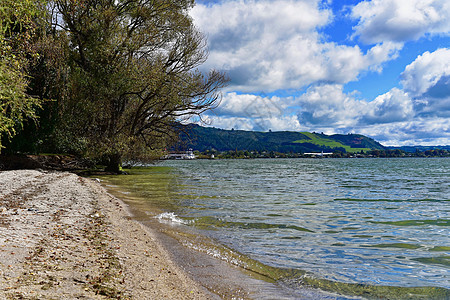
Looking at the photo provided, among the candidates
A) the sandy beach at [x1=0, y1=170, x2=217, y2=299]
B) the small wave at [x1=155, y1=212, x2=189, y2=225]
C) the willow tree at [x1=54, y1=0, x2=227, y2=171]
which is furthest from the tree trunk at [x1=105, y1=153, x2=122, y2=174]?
the sandy beach at [x1=0, y1=170, x2=217, y2=299]

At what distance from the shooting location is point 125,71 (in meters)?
32.2

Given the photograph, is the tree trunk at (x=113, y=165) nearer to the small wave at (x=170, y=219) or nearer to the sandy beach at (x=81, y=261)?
the small wave at (x=170, y=219)

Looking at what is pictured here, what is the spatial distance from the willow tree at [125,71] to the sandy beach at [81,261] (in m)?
24.7

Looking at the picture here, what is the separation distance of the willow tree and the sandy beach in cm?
2473

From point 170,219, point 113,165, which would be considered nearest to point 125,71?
point 113,165

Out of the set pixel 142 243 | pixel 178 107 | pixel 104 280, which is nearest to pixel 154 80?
pixel 178 107

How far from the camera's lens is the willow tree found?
32.0m

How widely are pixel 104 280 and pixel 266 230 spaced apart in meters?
7.37

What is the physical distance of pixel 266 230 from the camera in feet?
38.3

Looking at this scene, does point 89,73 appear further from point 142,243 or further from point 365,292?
point 365,292

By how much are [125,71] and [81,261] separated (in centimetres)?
2900

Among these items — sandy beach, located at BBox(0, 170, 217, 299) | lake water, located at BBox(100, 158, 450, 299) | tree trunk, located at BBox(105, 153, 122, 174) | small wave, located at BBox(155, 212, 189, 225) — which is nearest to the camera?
sandy beach, located at BBox(0, 170, 217, 299)

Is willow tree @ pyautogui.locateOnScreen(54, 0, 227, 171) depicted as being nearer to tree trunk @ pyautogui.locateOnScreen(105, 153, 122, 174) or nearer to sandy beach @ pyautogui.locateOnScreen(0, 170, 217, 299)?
tree trunk @ pyautogui.locateOnScreen(105, 153, 122, 174)

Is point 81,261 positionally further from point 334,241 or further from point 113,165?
point 113,165
